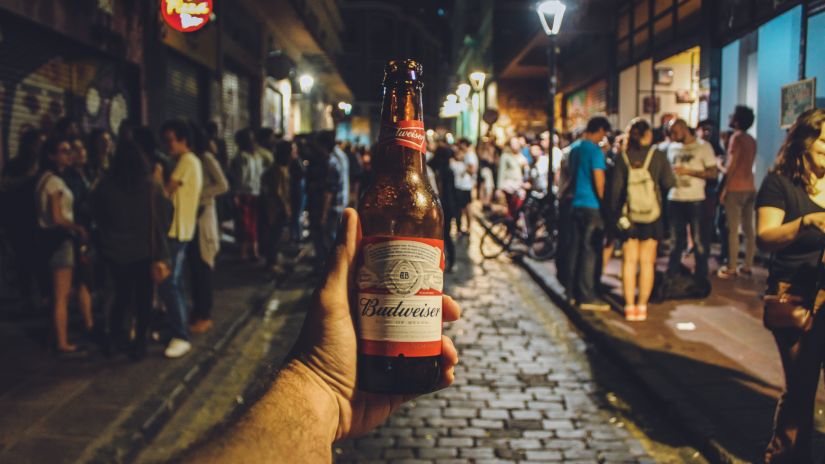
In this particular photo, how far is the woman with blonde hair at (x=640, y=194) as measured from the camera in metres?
8.12

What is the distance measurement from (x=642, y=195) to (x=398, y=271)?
6.87 m

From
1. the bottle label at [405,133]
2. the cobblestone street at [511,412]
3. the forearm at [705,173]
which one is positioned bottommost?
the cobblestone street at [511,412]

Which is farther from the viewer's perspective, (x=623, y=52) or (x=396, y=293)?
(x=623, y=52)

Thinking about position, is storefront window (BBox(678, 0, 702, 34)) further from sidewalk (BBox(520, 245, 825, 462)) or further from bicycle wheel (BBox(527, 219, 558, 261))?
sidewalk (BBox(520, 245, 825, 462))

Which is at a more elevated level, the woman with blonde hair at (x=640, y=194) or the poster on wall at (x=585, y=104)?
the poster on wall at (x=585, y=104)

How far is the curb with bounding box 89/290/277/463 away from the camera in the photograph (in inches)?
181

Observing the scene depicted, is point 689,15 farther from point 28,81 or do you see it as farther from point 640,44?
point 28,81

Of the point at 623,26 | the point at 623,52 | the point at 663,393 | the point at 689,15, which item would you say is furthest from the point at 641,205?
the point at 623,26

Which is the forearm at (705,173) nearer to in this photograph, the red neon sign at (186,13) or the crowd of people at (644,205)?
the crowd of people at (644,205)

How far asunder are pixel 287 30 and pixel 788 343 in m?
25.4

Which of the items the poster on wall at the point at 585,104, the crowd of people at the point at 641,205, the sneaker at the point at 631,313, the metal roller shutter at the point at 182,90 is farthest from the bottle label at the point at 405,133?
the poster on wall at the point at 585,104

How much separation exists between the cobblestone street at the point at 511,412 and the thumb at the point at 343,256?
Result: 127 inches

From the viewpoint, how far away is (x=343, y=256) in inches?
69.2

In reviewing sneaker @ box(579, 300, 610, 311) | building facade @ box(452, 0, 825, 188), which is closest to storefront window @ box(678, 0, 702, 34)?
building facade @ box(452, 0, 825, 188)
